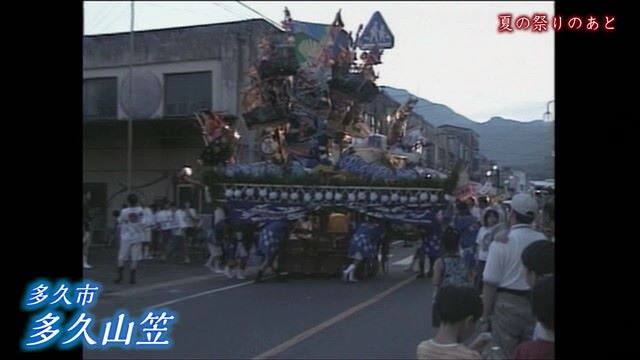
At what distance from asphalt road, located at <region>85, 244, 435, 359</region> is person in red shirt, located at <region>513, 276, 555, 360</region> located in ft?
14.6

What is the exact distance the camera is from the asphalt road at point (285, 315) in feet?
27.3

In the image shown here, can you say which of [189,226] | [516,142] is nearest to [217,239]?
[189,226]

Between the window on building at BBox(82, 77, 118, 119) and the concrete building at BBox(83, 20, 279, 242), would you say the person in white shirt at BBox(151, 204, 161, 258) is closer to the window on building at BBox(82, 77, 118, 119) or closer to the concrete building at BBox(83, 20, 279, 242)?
the concrete building at BBox(83, 20, 279, 242)

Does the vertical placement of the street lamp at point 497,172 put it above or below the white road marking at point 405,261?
above

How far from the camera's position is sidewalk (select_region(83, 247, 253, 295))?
14957 mm

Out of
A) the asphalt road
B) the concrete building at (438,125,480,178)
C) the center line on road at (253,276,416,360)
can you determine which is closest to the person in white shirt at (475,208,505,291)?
the concrete building at (438,125,480,178)

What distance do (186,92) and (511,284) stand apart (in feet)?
71.1

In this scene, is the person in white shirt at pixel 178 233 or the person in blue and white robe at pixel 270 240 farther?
the person in white shirt at pixel 178 233

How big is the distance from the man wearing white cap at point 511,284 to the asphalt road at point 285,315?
280cm

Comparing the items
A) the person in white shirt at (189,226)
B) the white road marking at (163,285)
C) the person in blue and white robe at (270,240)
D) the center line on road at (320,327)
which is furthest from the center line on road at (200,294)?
the person in white shirt at (189,226)

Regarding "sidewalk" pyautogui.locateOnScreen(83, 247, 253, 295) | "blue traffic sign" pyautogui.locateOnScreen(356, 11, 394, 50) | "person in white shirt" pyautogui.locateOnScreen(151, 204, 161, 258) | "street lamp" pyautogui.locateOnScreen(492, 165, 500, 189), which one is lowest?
"sidewalk" pyautogui.locateOnScreen(83, 247, 253, 295)

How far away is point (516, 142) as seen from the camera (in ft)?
22.3

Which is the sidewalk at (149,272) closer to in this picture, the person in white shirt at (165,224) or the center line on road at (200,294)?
the person in white shirt at (165,224)

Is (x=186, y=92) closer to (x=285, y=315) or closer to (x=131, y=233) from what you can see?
(x=131, y=233)
